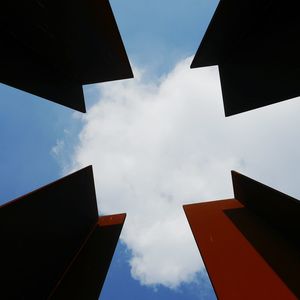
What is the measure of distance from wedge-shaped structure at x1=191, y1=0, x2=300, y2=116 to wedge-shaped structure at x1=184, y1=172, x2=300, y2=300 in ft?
10.8

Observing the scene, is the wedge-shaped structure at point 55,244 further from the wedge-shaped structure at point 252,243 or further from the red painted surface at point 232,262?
the wedge-shaped structure at point 252,243

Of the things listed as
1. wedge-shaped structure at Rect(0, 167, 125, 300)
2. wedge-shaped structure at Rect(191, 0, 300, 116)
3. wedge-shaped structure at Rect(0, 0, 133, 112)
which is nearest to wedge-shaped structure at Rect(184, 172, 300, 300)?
wedge-shaped structure at Rect(191, 0, 300, 116)

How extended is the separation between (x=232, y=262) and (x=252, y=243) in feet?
4.23

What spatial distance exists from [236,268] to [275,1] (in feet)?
24.6

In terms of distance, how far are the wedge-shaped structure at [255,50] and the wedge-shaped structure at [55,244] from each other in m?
7.74

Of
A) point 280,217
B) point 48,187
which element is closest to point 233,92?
point 280,217

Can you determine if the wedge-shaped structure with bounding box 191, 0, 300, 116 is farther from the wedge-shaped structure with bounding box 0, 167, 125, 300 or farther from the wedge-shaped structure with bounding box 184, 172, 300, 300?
the wedge-shaped structure with bounding box 0, 167, 125, 300

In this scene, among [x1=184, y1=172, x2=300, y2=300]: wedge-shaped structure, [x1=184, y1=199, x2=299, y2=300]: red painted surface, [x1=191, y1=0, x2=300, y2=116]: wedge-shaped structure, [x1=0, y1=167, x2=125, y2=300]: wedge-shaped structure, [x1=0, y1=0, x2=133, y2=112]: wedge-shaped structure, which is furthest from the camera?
[x1=0, y1=0, x2=133, y2=112]: wedge-shaped structure

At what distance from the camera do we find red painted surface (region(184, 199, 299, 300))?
5016 millimetres

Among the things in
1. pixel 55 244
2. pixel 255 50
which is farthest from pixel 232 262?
pixel 255 50

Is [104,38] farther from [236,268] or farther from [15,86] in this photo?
[236,268]

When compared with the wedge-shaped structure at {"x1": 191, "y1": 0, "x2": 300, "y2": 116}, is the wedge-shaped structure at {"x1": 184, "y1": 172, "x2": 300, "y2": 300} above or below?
below

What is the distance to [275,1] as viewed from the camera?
238 inches

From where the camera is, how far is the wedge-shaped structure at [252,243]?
16.9 feet
